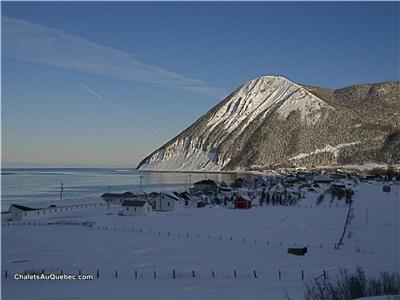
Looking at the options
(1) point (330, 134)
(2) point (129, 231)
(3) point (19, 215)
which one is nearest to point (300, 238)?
(2) point (129, 231)

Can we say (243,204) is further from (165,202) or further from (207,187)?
(207,187)

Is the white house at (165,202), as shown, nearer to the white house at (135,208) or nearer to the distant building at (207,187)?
the white house at (135,208)

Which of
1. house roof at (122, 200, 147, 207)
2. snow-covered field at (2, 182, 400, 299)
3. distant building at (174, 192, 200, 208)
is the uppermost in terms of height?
house roof at (122, 200, 147, 207)

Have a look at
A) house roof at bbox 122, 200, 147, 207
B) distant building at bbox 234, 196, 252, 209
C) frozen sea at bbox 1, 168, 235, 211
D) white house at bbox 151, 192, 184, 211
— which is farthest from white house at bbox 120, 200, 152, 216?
frozen sea at bbox 1, 168, 235, 211

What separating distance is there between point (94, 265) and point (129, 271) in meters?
1.92

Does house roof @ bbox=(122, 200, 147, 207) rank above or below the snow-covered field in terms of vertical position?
above

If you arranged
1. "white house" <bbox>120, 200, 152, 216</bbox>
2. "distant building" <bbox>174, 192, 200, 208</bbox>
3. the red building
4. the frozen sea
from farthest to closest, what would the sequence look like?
the frozen sea
"distant building" <bbox>174, 192, 200, 208</bbox>
the red building
"white house" <bbox>120, 200, 152, 216</bbox>

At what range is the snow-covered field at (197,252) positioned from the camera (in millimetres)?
15641

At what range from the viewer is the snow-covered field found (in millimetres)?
15641

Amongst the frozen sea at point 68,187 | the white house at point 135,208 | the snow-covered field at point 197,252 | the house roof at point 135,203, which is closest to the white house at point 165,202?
the white house at point 135,208

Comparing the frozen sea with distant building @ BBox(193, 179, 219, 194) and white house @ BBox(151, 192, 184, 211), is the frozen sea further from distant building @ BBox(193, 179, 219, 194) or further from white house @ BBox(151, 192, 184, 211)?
white house @ BBox(151, 192, 184, 211)

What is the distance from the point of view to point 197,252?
76.7ft

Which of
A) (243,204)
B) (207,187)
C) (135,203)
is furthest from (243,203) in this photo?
(207,187)

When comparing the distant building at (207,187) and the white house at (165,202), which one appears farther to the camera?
the distant building at (207,187)
